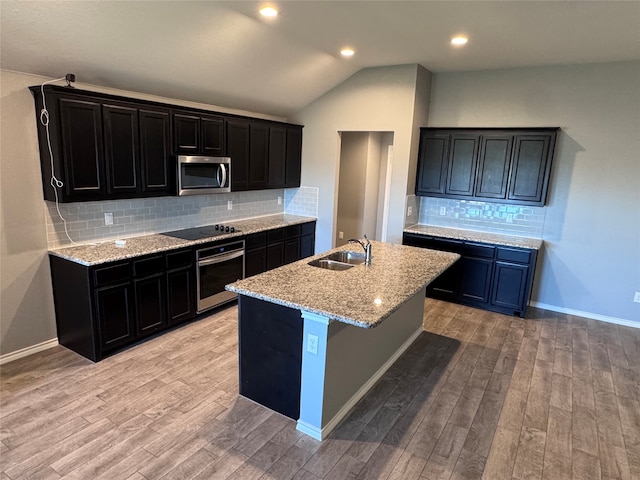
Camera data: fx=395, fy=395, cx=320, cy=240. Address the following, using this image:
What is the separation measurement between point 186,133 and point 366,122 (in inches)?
96.2

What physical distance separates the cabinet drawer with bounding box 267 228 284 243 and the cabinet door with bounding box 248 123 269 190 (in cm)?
64

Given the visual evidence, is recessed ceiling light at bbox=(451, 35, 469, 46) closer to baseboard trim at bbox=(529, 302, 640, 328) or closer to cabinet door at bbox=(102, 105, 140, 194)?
cabinet door at bbox=(102, 105, 140, 194)

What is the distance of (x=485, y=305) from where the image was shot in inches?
196

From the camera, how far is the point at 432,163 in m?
5.31

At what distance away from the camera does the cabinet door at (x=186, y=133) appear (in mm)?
4098

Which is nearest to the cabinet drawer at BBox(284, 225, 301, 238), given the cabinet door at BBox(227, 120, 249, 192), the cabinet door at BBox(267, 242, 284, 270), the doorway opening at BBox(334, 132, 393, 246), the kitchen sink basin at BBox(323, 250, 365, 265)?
the cabinet door at BBox(267, 242, 284, 270)

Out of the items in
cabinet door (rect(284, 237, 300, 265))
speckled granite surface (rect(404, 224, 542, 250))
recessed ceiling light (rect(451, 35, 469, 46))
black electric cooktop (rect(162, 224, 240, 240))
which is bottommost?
cabinet door (rect(284, 237, 300, 265))

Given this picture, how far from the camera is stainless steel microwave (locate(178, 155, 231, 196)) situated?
4.16m

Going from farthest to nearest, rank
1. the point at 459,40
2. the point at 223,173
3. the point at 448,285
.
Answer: the point at 448,285
the point at 223,173
the point at 459,40

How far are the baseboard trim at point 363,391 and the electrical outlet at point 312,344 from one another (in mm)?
542

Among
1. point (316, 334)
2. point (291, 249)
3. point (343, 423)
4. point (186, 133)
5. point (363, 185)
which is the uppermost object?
point (186, 133)

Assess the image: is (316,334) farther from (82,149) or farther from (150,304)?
(82,149)

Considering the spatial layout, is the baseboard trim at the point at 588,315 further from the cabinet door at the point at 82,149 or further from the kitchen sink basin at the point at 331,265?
the cabinet door at the point at 82,149

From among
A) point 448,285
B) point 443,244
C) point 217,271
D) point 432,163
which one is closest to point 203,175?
point 217,271
